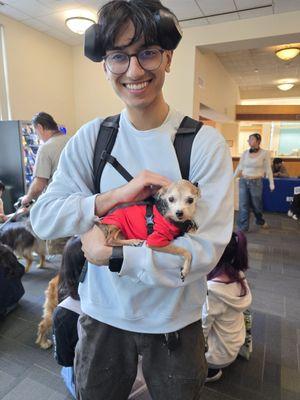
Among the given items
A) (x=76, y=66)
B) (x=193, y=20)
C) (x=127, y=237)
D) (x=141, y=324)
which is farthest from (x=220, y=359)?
(x=76, y=66)

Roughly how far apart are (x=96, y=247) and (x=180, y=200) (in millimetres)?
277

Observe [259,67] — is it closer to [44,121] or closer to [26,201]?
[44,121]

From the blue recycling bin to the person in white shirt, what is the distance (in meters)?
1.71

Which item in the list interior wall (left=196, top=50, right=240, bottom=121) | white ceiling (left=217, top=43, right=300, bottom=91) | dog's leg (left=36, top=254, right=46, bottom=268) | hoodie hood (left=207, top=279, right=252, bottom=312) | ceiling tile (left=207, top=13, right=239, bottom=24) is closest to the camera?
hoodie hood (left=207, top=279, right=252, bottom=312)

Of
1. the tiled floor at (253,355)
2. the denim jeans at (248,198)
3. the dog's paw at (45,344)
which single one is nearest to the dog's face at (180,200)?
the tiled floor at (253,355)

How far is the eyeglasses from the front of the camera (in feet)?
2.71

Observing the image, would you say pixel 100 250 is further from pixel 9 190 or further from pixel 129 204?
pixel 9 190

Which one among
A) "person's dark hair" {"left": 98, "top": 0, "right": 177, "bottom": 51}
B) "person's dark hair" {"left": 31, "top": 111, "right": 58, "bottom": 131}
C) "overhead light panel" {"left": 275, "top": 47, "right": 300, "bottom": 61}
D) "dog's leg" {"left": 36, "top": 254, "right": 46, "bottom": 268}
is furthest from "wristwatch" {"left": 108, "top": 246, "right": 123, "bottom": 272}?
"overhead light panel" {"left": 275, "top": 47, "right": 300, "bottom": 61}

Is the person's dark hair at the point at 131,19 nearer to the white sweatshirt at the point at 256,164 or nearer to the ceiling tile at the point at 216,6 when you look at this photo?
the ceiling tile at the point at 216,6

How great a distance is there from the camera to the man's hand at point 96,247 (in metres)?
0.79

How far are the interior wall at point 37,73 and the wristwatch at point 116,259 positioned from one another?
178 inches

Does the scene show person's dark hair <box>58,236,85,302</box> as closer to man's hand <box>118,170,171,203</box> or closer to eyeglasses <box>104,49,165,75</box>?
man's hand <box>118,170,171,203</box>

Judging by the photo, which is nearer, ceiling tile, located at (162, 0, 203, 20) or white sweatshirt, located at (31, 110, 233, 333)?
white sweatshirt, located at (31, 110, 233, 333)

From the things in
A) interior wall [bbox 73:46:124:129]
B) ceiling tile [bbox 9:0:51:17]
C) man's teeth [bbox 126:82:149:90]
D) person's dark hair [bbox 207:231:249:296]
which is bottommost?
person's dark hair [bbox 207:231:249:296]
